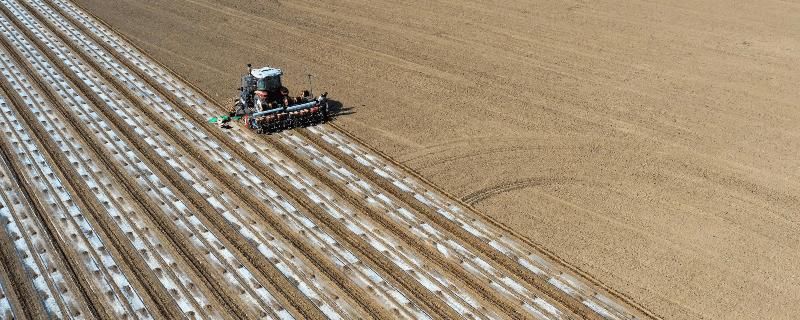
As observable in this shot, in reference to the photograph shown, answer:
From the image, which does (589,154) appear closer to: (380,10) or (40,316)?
(40,316)

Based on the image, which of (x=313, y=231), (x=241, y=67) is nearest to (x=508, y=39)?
(x=241, y=67)

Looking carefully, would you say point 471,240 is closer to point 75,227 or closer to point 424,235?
point 424,235

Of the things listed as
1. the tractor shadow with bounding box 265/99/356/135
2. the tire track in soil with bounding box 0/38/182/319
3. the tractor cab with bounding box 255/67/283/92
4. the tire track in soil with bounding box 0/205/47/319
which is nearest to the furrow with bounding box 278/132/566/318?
the tractor shadow with bounding box 265/99/356/135

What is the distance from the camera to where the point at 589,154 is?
22.0 meters

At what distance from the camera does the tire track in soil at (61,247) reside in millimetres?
15133

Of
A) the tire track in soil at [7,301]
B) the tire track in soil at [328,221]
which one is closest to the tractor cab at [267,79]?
the tire track in soil at [328,221]

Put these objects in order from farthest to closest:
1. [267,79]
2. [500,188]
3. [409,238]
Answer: [267,79] → [500,188] → [409,238]

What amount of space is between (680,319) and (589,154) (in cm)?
820

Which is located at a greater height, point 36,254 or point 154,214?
point 36,254

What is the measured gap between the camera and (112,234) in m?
17.6

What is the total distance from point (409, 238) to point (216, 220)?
219 inches

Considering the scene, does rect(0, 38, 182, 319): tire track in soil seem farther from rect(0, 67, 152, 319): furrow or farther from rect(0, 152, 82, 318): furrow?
rect(0, 152, 82, 318): furrow

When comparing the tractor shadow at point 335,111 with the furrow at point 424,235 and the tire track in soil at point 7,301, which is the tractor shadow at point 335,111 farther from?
the tire track in soil at point 7,301

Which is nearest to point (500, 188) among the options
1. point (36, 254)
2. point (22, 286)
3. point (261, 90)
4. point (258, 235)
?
point (258, 235)
